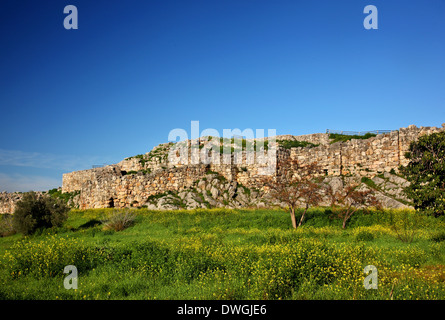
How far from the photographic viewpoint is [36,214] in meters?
20.4

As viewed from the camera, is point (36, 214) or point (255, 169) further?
point (255, 169)

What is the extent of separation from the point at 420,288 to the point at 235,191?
2228 cm

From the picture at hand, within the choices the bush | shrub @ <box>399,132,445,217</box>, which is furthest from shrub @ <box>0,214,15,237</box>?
shrub @ <box>399,132,445,217</box>

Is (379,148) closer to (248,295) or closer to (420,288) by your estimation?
(420,288)

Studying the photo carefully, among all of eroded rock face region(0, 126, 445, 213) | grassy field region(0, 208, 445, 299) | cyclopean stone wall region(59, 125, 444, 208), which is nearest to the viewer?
grassy field region(0, 208, 445, 299)

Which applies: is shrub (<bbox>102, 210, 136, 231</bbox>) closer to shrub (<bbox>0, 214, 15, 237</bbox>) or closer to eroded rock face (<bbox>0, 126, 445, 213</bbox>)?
eroded rock face (<bbox>0, 126, 445, 213</bbox>)

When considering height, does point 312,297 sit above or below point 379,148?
below

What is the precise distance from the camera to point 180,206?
28109mm

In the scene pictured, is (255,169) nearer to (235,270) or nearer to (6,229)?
(6,229)

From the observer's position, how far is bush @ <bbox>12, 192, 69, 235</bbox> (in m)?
19.5

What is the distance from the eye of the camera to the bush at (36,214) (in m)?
19.5

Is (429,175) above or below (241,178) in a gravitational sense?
above

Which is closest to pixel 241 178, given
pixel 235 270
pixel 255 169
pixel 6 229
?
pixel 255 169
